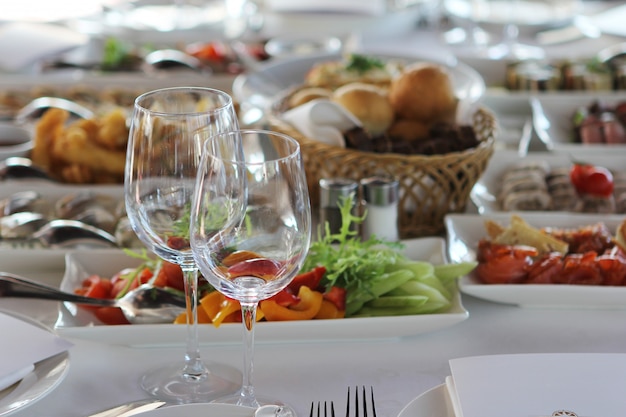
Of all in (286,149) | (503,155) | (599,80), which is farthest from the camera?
(599,80)

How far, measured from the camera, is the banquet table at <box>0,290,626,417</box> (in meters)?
1.14

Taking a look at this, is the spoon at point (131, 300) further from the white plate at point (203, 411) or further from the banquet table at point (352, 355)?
the white plate at point (203, 411)

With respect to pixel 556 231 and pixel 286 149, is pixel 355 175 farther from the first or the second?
pixel 286 149

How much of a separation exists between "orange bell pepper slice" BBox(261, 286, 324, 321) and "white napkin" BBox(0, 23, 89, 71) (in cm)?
191

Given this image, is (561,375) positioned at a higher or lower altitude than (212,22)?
lower

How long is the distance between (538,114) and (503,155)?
37 cm

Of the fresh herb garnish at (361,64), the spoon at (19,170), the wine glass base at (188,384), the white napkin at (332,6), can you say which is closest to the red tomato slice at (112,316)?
the wine glass base at (188,384)

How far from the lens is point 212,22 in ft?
11.4

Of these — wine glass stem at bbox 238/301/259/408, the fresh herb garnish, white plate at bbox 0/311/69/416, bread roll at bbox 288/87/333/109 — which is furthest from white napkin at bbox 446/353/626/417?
the fresh herb garnish

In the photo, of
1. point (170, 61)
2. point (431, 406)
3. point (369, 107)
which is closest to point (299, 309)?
point (431, 406)

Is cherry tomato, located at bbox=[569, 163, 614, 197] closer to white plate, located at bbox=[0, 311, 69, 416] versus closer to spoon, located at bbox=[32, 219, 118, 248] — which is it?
spoon, located at bbox=[32, 219, 118, 248]

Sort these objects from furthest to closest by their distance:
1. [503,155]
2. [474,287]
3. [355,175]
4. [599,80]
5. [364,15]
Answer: [364,15] < [599,80] < [503,155] < [355,175] < [474,287]

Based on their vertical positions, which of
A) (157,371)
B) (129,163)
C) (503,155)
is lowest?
(157,371)

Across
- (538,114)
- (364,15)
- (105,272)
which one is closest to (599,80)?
(538,114)
